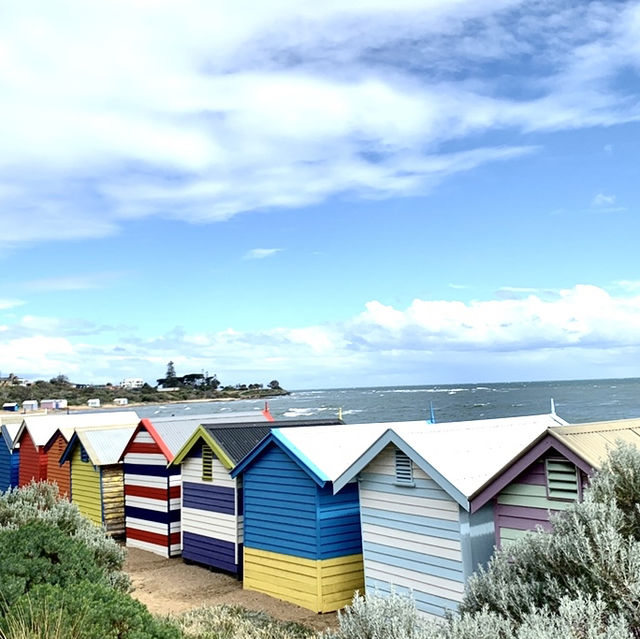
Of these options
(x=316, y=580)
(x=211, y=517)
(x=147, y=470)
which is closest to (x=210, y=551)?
(x=211, y=517)

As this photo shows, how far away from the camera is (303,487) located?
1495 centimetres

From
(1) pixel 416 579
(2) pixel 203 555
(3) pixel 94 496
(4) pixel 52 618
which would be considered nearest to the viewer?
(4) pixel 52 618

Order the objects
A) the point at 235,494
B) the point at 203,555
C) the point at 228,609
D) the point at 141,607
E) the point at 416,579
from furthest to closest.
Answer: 1. the point at 203,555
2. the point at 235,494
3. the point at 228,609
4. the point at 416,579
5. the point at 141,607

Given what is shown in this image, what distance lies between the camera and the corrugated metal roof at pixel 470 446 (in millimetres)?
11875

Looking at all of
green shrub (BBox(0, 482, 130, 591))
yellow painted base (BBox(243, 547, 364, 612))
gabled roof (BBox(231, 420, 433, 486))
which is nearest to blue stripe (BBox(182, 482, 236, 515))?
gabled roof (BBox(231, 420, 433, 486))

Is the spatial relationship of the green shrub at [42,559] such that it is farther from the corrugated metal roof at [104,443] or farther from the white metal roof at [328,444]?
the corrugated metal roof at [104,443]

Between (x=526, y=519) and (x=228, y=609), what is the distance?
6.53 meters

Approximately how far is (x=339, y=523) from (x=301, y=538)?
91 cm

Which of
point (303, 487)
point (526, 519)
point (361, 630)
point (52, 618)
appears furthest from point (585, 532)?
point (303, 487)

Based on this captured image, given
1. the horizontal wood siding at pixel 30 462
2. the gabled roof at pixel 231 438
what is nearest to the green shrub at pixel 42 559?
the gabled roof at pixel 231 438

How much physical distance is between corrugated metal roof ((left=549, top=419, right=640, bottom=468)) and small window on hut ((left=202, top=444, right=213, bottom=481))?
10.3 meters

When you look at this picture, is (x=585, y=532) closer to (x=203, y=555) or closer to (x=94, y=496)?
(x=203, y=555)

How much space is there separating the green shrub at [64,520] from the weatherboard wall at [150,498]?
159 inches

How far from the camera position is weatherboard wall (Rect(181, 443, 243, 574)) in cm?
1731
